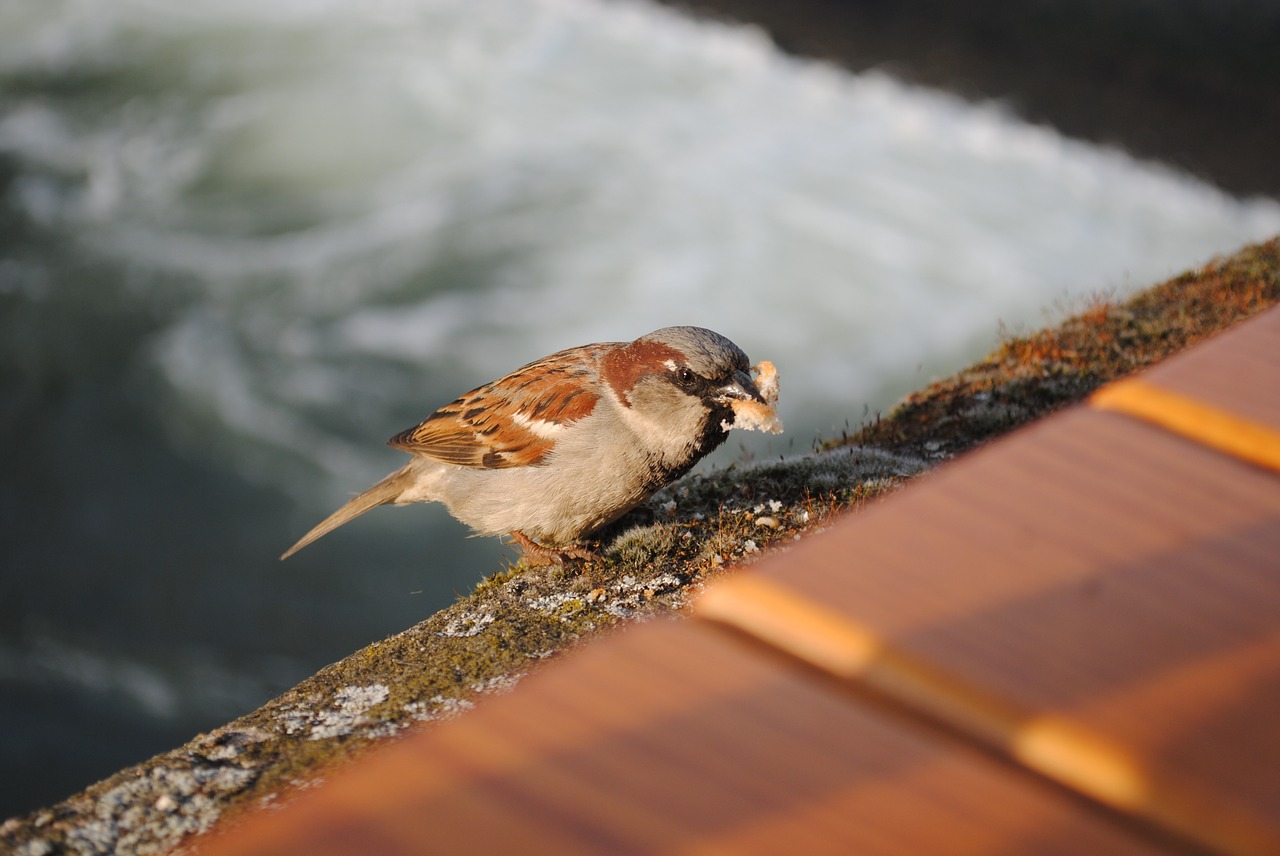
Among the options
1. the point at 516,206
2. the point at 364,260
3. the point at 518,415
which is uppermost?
the point at 364,260

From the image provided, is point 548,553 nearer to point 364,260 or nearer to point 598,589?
point 598,589

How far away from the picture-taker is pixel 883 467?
22.1 ft

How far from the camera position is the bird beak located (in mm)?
5250

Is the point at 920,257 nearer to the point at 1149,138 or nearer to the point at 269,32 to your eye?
the point at 1149,138

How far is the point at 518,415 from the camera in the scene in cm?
600

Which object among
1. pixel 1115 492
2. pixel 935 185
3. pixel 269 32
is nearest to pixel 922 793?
pixel 1115 492

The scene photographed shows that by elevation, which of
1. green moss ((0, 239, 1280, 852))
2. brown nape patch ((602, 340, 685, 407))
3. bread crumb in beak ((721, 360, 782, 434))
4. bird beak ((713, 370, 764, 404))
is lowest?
green moss ((0, 239, 1280, 852))

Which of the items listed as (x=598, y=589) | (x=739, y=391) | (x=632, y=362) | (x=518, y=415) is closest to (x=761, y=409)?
(x=739, y=391)

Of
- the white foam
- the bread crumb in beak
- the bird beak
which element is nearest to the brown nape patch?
the bird beak

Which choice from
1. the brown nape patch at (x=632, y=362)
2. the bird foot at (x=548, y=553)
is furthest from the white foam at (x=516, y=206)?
the brown nape patch at (x=632, y=362)

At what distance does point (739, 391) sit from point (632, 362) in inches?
23.5

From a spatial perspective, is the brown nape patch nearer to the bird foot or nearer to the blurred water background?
the bird foot

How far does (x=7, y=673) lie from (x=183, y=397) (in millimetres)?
4274

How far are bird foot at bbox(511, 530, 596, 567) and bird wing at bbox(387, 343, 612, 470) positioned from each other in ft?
1.56
